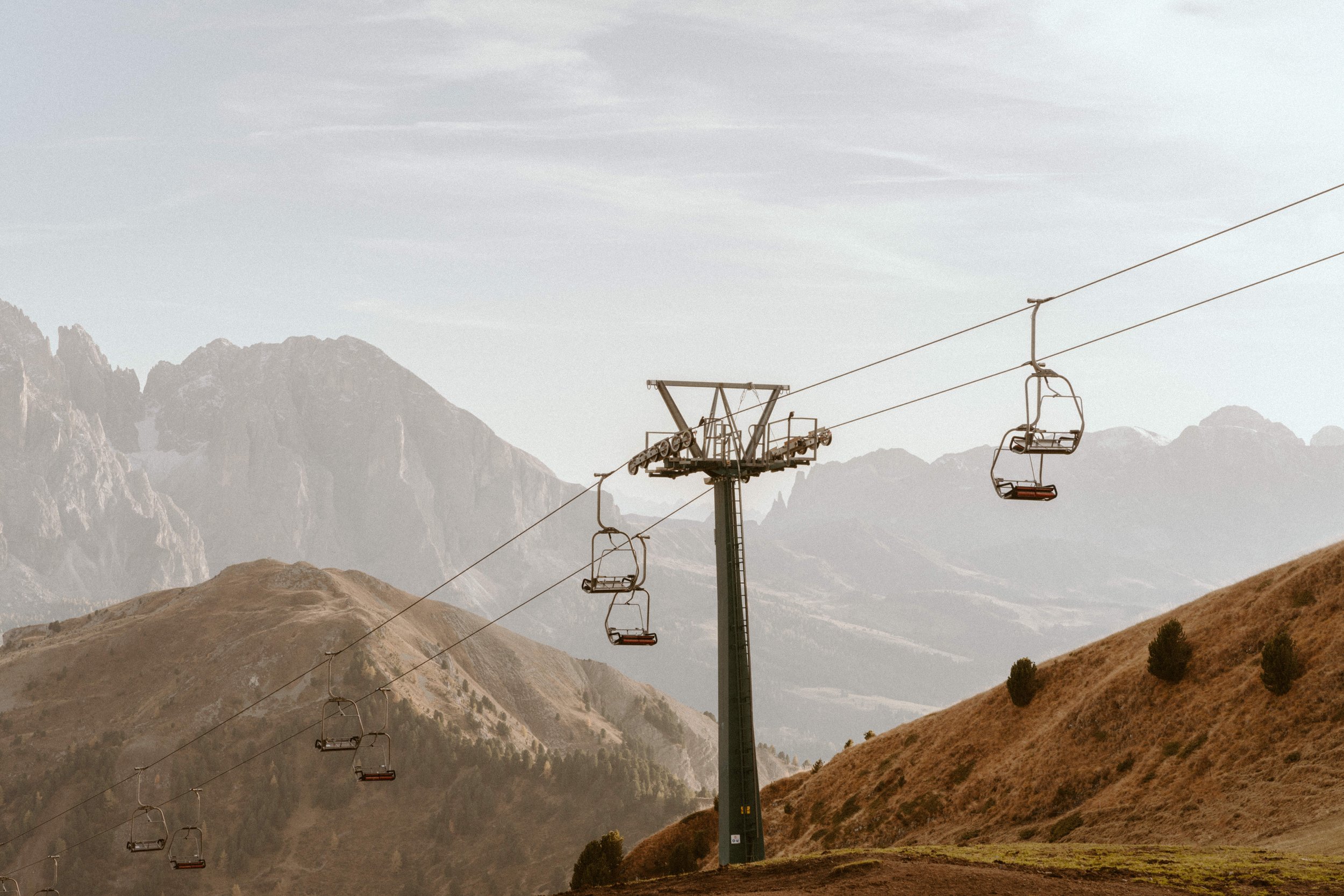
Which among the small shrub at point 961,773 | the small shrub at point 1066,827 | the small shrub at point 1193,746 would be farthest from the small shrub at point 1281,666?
the small shrub at point 961,773

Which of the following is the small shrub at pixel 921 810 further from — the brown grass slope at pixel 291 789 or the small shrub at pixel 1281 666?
the brown grass slope at pixel 291 789

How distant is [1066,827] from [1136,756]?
228 inches

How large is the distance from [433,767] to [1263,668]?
455ft

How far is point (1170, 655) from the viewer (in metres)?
62.5

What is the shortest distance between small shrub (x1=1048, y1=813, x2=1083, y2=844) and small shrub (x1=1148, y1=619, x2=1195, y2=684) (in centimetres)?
1028

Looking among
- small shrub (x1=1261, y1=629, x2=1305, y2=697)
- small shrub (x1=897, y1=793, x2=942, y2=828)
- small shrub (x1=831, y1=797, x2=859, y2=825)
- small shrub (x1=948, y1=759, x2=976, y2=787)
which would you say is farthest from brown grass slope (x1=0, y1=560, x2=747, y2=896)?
small shrub (x1=1261, y1=629, x2=1305, y2=697)

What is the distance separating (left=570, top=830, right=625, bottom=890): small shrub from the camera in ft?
246

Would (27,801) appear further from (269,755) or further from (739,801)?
(739,801)

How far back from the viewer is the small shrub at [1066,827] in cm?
5453

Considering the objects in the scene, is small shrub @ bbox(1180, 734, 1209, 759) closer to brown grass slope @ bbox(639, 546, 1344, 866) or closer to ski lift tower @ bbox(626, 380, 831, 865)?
brown grass slope @ bbox(639, 546, 1344, 866)

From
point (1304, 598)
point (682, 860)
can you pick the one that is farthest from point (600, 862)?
point (1304, 598)

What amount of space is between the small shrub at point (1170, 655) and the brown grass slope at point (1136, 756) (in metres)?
0.54

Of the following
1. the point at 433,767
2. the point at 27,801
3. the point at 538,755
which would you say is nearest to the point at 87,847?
the point at 27,801

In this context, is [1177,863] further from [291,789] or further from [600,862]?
[291,789]
